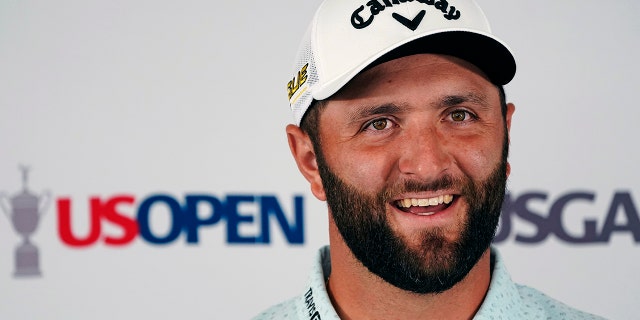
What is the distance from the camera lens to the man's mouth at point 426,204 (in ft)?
3.86

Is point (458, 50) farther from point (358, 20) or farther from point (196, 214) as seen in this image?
point (196, 214)

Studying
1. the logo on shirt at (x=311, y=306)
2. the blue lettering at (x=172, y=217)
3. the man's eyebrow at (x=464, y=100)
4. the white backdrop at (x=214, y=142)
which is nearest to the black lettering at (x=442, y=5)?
the man's eyebrow at (x=464, y=100)

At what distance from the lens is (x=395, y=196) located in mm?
1190

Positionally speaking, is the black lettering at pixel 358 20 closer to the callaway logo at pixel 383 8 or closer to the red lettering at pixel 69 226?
the callaway logo at pixel 383 8

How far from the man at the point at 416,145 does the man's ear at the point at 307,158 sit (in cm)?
8

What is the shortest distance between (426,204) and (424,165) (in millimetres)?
61

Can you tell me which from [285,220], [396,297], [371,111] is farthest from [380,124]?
[285,220]

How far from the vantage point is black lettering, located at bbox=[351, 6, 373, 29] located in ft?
3.99

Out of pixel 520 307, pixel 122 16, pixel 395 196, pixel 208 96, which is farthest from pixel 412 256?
pixel 122 16

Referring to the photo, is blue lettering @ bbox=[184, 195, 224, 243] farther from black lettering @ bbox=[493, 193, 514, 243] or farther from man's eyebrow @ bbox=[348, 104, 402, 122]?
man's eyebrow @ bbox=[348, 104, 402, 122]

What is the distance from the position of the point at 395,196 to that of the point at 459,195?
8cm

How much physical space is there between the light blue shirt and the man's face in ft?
0.26

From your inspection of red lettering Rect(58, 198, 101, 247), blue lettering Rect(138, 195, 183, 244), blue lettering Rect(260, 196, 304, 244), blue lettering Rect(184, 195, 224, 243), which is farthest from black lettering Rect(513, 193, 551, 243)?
red lettering Rect(58, 198, 101, 247)

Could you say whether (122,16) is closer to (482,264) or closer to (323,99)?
(323,99)
